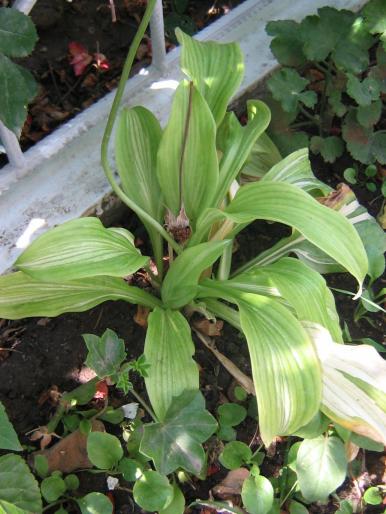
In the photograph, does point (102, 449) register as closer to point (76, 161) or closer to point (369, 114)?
point (76, 161)

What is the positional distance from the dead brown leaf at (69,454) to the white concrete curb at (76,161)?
0.41 meters

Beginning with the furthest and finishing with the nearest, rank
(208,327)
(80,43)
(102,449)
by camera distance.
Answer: (80,43), (208,327), (102,449)

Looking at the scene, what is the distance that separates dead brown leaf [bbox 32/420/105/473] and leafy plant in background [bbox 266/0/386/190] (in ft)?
3.05

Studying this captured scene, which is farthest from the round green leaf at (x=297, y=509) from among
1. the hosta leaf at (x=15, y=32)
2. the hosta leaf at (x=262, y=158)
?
the hosta leaf at (x=15, y=32)

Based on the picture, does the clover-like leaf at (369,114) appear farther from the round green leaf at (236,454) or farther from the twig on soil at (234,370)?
the round green leaf at (236,454)

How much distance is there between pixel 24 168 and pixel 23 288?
0.38m

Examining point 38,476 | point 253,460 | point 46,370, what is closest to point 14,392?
point 46,370

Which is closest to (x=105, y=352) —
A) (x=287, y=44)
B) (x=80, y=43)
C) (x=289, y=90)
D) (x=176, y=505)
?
(x=176, y=505)

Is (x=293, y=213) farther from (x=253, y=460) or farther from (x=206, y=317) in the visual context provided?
(x=253, y=460)

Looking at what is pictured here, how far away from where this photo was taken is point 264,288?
1.27m

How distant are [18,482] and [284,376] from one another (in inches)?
20.8

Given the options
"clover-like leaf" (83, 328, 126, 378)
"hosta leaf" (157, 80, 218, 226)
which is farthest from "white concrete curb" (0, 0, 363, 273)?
"clover-like leaf" (83, 328, 126, 378)

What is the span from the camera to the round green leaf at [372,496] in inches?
50.7

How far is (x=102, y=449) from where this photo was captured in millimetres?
1204
